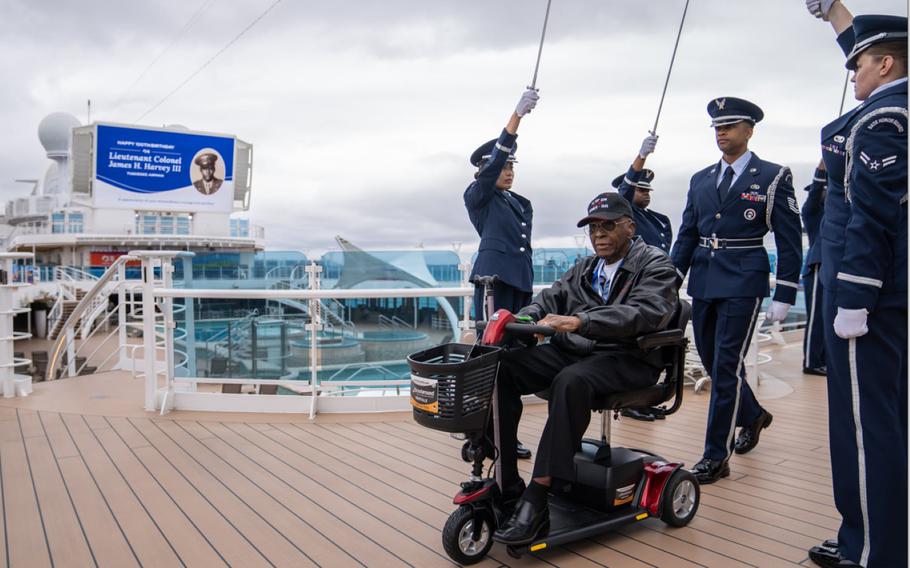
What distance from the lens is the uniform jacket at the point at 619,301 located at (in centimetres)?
228

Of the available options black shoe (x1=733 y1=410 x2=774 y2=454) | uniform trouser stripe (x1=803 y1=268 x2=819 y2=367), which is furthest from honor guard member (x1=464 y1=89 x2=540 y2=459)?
uniform trouser stripe (x1=803 y1=268 x2=819 y2=367)

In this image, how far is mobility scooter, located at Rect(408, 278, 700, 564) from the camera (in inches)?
79.9

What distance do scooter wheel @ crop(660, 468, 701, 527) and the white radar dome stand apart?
167 ft

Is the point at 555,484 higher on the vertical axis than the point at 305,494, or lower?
higher

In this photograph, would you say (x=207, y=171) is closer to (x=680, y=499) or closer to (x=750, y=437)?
(x=750, y=437)

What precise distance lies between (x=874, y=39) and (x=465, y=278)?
3311mm

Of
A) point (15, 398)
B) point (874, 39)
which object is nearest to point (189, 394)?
point (15, 398)

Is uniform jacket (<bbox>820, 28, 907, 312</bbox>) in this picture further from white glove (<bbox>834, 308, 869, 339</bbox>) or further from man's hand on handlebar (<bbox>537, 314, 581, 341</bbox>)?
man's hand on handlebar (<bbox>537, 314, 581, 341</bbox>)

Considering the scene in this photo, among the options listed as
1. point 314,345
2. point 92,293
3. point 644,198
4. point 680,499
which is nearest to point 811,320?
point 644,198

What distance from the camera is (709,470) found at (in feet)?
10.2

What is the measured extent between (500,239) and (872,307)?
1.97 meters

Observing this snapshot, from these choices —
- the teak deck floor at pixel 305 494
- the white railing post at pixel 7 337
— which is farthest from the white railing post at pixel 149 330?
the white railing post at pixel 7 337

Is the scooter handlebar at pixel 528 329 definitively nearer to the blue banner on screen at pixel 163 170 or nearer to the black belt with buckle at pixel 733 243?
the black belt with buckle at pixel 733 243

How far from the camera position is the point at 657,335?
92.0 inches
